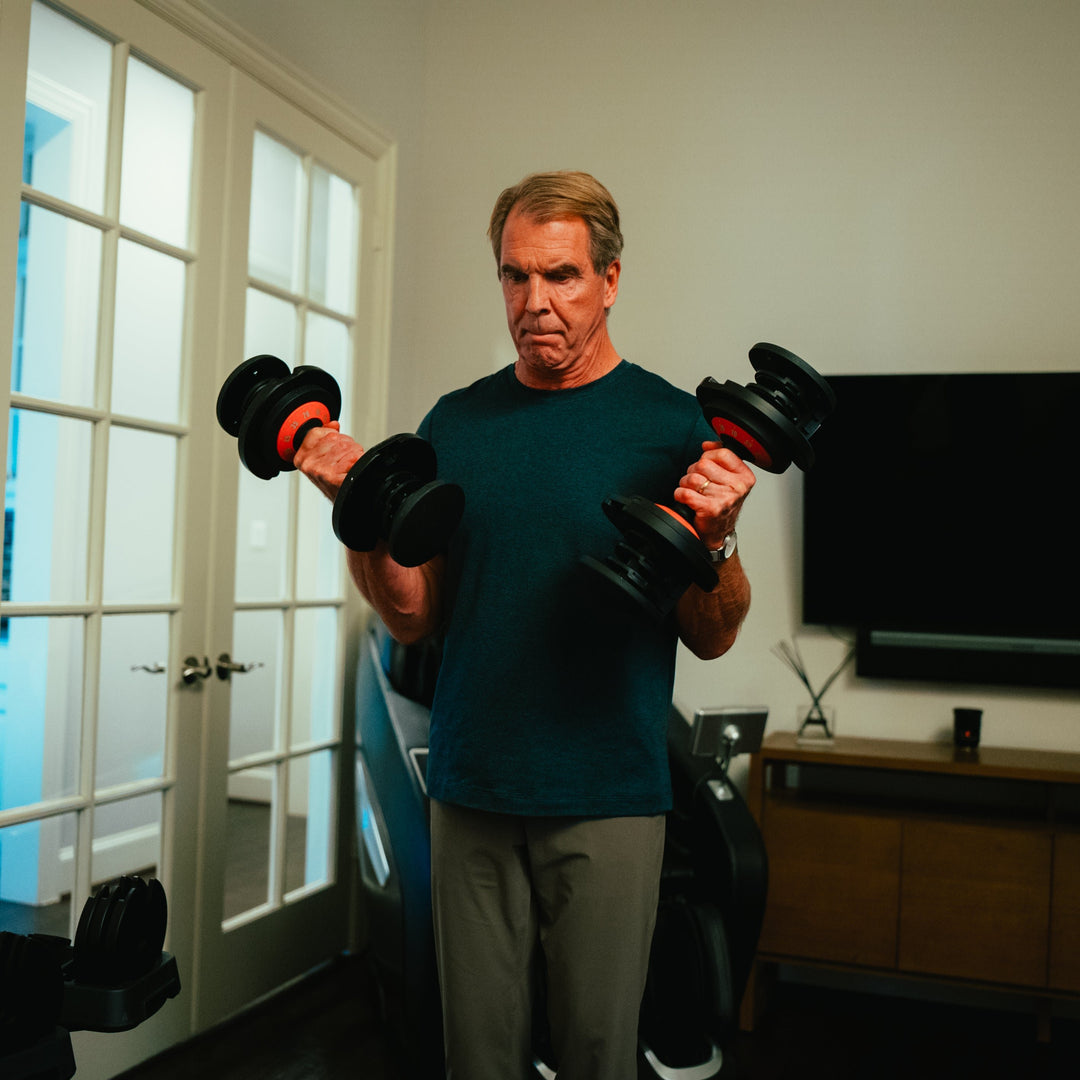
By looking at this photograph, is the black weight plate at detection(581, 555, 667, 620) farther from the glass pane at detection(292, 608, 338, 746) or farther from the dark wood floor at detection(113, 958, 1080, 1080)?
the glass pane at detection(292, 608, 338, 746)

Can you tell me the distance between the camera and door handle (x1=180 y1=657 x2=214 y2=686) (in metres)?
2.37

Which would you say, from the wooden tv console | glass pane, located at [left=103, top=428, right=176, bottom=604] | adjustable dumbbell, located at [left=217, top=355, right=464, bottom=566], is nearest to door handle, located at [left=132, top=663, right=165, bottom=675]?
glass pane, located at [left=103, top=428, right=176, bottom=604]

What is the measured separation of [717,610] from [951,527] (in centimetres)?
173

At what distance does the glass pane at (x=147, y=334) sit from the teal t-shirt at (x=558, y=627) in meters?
1.17

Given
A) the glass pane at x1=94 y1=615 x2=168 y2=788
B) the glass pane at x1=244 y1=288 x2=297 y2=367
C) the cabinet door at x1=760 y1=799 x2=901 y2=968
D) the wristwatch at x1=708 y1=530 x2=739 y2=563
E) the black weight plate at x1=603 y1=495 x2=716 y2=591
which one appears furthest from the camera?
the glass pane at x1=244 y1=288 x2=297 y2=367

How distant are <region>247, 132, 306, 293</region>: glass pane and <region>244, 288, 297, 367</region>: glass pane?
2.1 inches

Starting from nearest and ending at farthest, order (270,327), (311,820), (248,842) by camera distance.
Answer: (270,327)
(248,842)
(311,820)

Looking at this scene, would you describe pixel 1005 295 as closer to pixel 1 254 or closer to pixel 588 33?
pixel 588 33

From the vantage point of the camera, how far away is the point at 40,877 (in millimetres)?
2107

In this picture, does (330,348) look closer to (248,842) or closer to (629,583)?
(248,842)

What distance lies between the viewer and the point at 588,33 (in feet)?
10.6

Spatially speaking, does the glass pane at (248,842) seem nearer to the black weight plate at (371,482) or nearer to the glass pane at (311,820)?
the glass pane at (311,820)

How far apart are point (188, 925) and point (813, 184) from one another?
2.47 m

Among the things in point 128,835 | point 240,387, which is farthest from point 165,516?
point 240,387
